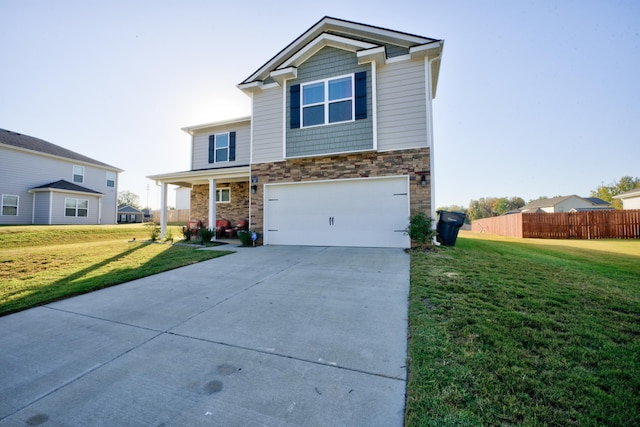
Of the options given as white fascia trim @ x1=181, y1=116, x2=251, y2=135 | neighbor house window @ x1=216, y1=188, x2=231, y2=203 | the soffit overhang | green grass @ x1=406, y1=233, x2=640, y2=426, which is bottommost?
green grass @ x1=406, y1=233, x2=640, y2=426

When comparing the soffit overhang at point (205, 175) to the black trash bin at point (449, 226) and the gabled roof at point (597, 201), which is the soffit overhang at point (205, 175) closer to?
the black trash bin at point (449, 226)

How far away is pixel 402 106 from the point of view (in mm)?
7785

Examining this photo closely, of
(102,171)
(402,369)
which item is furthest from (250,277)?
(102,171)

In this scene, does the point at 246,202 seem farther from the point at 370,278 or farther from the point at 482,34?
the point at 482,34

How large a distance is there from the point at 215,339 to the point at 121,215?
51.4 metres

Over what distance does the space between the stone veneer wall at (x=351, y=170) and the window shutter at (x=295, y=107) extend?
1283 millimetres

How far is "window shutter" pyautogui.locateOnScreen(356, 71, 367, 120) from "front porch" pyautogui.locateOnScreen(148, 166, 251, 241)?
16.7 feet

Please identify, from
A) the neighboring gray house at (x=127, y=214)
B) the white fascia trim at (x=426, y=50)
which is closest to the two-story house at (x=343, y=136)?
the white fascia trim at (x=426, y=50)

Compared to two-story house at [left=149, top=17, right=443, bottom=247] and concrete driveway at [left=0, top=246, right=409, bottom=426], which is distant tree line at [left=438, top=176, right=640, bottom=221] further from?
concrete driveway at [left=0, top=246, right=409, bottom=426]

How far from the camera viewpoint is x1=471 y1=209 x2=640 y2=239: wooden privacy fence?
15.5 metres

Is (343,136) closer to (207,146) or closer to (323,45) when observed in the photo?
(323,45)

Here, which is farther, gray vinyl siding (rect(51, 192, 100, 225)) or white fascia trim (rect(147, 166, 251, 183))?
gray vinyl siding (rect(51, 192, 100, 225))

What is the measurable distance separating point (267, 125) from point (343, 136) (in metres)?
3.05

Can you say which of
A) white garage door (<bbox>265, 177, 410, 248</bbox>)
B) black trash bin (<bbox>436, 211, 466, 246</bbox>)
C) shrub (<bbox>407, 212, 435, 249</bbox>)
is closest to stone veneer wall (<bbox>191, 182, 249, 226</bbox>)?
white garage door (<bbox>265, 177, 410, 248</bbox>)
